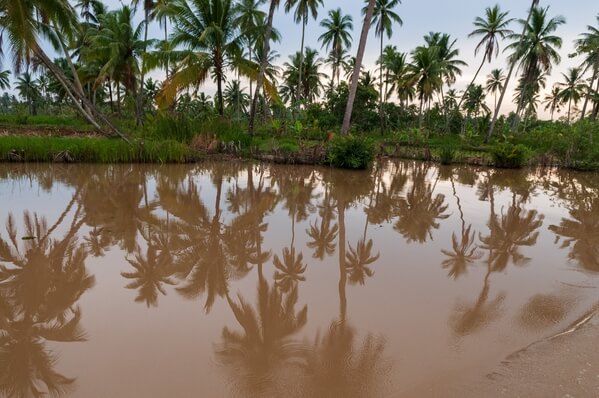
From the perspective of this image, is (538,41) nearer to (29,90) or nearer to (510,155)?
(510,155)

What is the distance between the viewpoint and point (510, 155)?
18.0 meters

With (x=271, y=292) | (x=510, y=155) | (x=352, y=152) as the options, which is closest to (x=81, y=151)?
(x=352, y=152)

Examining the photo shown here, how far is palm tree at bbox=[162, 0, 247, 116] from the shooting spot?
1770 cm

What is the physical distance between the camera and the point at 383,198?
9.87m

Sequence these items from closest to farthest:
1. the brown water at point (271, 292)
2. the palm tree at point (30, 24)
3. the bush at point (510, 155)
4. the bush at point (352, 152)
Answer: the brown water at point (271, 292), the palm tree at point (30, 24), the bush at point (352, 152), the bush at point (510, 155)

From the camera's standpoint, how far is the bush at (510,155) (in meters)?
18.0

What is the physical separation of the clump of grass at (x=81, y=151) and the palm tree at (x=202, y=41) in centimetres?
440

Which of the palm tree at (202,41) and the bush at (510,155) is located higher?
the palm tree at (202,41)

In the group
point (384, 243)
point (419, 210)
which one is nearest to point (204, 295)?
point (384, 243)

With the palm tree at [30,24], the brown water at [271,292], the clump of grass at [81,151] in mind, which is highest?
the palm tree at [30,24]

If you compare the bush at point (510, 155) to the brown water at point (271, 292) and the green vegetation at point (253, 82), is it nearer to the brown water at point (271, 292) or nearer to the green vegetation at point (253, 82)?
the green vegetation at point (253, 82)

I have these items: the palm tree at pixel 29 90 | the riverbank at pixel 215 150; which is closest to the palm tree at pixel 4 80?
the palm tree at pixel 29 90

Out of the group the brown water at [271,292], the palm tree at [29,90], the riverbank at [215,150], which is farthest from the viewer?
the palm tree at [29,90]

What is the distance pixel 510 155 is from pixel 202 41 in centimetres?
1510
